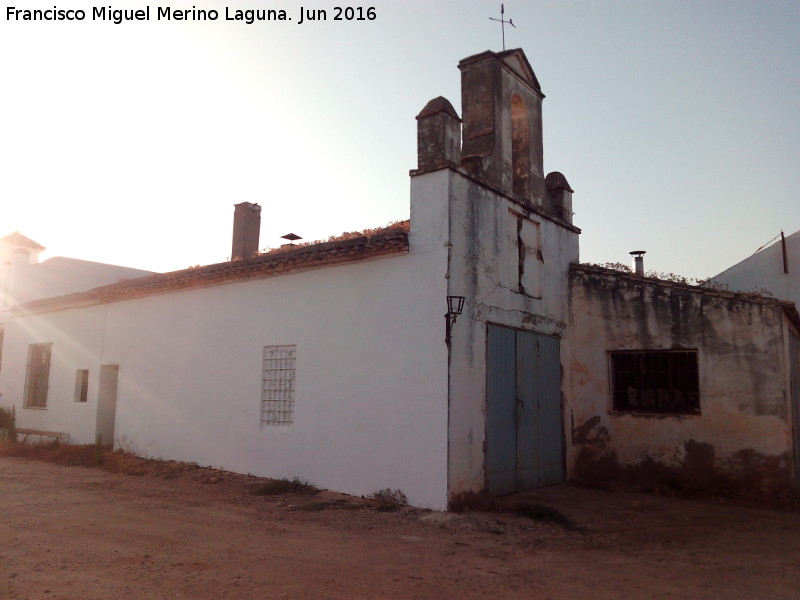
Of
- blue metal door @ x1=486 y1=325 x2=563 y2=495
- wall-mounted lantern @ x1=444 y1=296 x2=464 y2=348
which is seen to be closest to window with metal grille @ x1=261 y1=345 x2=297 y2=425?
wall-mounted lantern @ x1=444 y1=296 x2=464 y2=348

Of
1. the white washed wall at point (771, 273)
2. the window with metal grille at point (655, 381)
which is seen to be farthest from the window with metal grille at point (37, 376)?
the white washed wall at point (771, 273)

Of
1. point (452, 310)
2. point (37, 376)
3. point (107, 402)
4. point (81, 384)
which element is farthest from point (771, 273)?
point (37, 376)

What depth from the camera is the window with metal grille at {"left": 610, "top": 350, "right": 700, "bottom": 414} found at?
10.1 m

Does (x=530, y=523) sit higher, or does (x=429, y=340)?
(x=429, y=340)

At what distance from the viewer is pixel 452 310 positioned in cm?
848

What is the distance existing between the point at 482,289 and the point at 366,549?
168 inches

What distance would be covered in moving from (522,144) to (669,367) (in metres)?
4.74

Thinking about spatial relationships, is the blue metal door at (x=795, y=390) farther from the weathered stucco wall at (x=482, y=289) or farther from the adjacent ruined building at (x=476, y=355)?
the weathered stucco wall at (x=482, y=289)

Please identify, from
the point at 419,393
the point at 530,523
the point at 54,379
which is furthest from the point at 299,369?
the point at 54,379

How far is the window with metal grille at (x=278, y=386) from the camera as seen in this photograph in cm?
1046

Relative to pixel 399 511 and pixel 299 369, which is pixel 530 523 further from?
pixel 299 369

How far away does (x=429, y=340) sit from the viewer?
28.1ft

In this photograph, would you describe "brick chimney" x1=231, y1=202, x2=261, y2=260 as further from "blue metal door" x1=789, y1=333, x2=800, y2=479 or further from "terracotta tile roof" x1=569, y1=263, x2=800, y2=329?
"blue metal door" x1=789, y1=333, x2=800, y2=479

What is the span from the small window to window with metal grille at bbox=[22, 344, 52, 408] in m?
1.62
